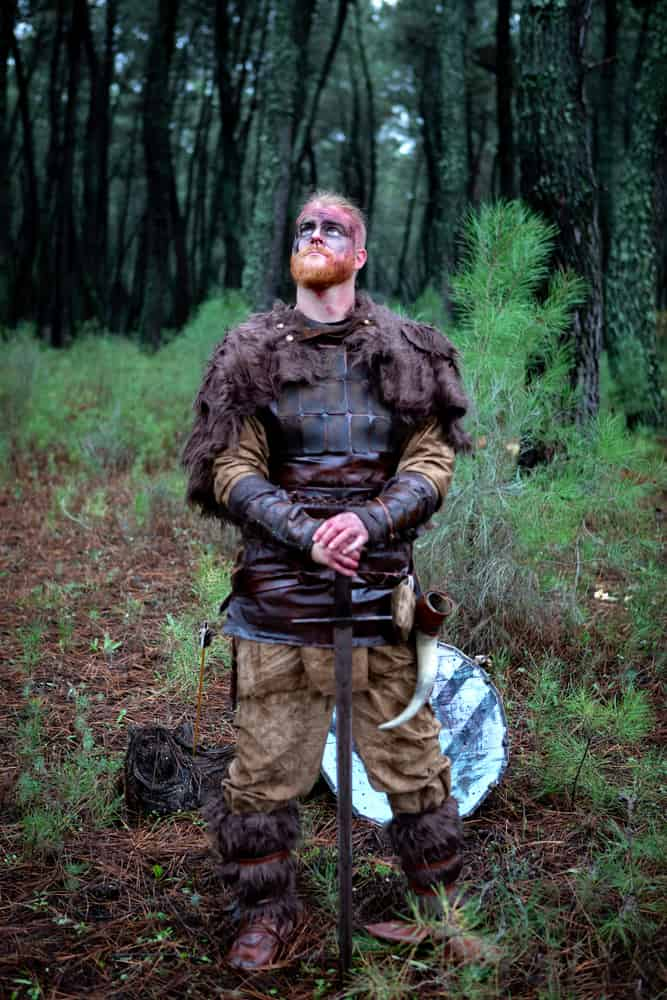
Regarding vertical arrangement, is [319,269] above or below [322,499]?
above

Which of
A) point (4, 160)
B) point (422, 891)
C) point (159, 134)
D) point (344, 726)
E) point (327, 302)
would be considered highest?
point (159, 134)

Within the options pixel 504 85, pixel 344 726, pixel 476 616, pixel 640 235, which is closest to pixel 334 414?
pixel 344 726

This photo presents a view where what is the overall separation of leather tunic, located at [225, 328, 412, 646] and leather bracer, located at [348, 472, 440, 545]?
0.10m

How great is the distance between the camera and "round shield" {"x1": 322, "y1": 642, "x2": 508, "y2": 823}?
3.35m

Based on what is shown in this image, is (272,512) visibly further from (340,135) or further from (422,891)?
(340,135)

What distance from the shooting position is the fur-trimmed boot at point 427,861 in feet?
8.50

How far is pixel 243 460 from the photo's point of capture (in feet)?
8.46


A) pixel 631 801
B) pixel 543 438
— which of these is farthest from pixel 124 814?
pixel 543 438

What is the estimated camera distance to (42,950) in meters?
2.62

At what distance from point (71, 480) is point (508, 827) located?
497 centimetres

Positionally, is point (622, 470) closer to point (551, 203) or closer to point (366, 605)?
point (551, 203)

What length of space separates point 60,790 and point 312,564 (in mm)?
1423

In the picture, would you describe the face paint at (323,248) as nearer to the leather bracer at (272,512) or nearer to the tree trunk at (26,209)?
the leather bracer at (272,512)

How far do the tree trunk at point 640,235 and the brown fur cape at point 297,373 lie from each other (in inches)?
261
